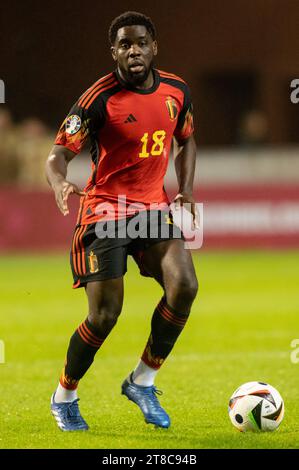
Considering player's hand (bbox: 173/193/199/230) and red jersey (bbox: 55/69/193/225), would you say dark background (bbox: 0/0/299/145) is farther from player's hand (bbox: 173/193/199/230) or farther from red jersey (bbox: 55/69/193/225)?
player's hand (bbox: 173/193/199/230)

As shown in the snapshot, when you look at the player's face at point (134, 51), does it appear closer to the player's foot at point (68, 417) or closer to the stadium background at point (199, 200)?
the player's foot at point (68, 417)

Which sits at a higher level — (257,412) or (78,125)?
(78,125)

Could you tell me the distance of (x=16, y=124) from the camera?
72.7 feet

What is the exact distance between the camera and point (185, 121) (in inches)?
259

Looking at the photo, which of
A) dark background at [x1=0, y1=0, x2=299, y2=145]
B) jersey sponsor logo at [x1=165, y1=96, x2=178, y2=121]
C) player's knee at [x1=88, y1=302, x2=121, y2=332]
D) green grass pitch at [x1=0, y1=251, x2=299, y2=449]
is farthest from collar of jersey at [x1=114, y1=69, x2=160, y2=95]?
dark background at [x1=0, y1=0, x2=299, y2=145]

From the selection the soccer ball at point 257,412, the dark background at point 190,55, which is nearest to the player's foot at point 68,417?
the soccer ball at point 257,412

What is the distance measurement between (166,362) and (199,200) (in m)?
10.3

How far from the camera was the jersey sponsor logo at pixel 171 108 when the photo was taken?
6359mm

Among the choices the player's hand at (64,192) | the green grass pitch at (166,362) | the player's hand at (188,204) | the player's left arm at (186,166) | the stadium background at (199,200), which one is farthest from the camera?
the stadium background at (199,200)

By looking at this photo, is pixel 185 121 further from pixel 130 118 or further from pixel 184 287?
pixel 184 287

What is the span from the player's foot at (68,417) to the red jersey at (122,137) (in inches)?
44.8

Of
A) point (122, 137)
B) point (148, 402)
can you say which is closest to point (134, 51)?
point (122, 137)

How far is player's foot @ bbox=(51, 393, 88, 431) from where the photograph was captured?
617 cm

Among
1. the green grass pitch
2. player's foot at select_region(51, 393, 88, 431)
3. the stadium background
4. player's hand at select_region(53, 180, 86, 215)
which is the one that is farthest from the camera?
the stadium background
